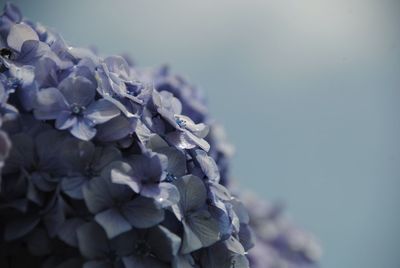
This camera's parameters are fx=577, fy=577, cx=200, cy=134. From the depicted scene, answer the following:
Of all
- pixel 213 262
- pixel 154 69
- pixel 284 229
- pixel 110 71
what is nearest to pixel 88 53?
pixel 110 71

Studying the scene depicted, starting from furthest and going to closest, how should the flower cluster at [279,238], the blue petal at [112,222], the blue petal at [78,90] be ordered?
the flower cluster at [279,238] < the blue petal at [78,90] < the blue petal at [112,222]

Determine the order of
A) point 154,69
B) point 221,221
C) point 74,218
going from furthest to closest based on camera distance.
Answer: point 154,69 < point 221,221 < point 74,218

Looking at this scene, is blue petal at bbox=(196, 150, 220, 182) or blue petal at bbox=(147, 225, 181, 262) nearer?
blue petal at bbox=(147, 225, 181, 262)

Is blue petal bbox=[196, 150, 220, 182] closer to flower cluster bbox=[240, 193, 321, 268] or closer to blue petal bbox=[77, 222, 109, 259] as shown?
blue petal bbox=[77, 222, 109, 259]

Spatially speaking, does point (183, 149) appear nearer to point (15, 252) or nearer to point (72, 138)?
point (72, 138)

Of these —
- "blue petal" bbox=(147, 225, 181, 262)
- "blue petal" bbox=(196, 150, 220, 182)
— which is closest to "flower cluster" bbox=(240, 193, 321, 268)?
"blue petal" bbox=(196, 150, 220, 182)

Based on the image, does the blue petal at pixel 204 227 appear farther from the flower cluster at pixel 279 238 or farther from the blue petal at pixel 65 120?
the flower cluster at pixel 279 238

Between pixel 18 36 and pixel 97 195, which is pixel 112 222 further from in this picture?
pixel 18 36

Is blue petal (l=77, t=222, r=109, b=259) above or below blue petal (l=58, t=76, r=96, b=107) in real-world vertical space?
below

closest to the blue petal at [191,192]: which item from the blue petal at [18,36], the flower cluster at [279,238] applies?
the blue petal at [18,36]
